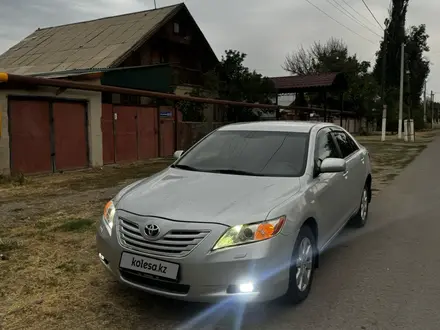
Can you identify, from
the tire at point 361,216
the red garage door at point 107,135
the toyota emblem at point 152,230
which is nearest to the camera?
the toyota emblem at point 152,230

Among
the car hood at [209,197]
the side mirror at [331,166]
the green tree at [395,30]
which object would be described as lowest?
the car hood at [209,197]

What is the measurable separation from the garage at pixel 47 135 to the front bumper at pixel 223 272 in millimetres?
9198

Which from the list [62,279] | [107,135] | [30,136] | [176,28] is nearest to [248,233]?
[62,279]

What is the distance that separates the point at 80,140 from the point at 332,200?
10.1 meters

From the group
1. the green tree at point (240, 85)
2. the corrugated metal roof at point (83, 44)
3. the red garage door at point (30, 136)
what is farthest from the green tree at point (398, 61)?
the red garage door at point (30, 136)

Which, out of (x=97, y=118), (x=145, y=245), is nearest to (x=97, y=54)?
(x=97, y=118)

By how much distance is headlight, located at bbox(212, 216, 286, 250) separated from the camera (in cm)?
307

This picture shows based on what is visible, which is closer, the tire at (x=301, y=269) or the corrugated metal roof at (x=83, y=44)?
the tire at (x=301, y=269)

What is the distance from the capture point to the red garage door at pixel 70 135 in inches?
480

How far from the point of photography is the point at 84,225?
608 cm

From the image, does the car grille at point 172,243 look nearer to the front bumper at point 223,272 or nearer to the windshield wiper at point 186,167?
the front bumper at point 223,272

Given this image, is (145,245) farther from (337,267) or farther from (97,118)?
(97,118)

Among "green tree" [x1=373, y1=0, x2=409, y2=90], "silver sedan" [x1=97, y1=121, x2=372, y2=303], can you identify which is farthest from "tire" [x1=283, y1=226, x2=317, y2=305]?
"green tree" [x1=373, y1=0, x2=409, y2=90]

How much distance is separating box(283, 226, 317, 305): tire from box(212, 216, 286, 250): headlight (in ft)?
1.16
